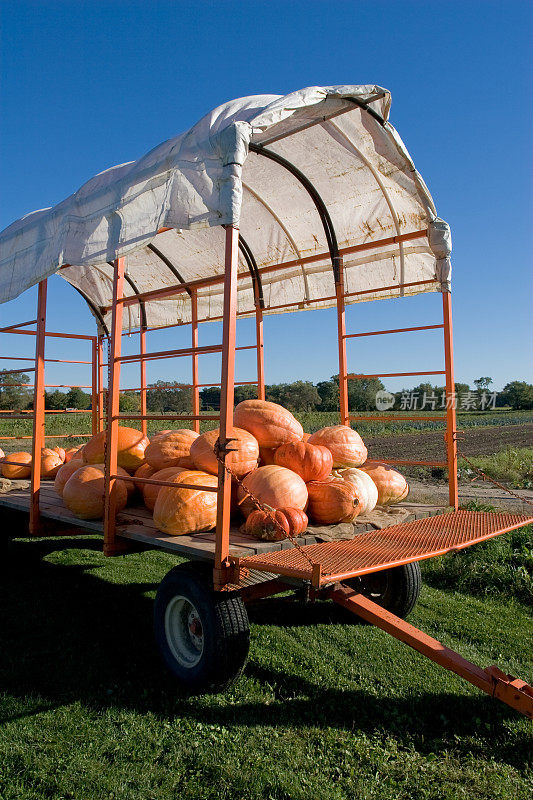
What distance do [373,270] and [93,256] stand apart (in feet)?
11.5

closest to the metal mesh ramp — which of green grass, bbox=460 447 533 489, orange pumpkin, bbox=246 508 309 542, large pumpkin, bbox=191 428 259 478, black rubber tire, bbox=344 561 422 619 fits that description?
orange pumpkin, bbox=246 508 309 542

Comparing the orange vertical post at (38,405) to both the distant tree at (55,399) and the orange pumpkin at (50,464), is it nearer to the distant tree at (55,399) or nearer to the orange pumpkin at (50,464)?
the orange pumpkin at (50,464)

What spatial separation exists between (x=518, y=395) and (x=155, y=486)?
95736mm

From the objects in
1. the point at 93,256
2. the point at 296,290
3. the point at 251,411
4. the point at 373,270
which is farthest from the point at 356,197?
the point at 93,256

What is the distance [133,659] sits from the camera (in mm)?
4352

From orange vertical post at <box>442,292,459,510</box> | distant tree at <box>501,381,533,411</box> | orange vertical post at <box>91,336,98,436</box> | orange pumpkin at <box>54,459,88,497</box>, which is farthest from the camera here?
distant tree at <box>501,381,533,411</box>

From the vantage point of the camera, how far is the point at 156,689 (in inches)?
154

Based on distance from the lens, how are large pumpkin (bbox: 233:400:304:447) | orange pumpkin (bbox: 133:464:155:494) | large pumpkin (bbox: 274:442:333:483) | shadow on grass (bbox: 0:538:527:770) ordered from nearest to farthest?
shadow on grass (bbox: 0:538:527:770) → large pumpkin (bbox: 274:442:333:483) → large pumpkin (bbox: 233:400:304:447) → orange pumpkin (bbox: 133:464:155:494)

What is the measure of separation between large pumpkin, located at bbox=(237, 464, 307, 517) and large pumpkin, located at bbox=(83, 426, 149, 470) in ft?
5.00

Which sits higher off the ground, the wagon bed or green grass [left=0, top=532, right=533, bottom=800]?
the wagon bed

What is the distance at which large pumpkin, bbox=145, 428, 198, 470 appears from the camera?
4980 mm

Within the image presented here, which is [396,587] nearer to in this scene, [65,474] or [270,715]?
[270,715]

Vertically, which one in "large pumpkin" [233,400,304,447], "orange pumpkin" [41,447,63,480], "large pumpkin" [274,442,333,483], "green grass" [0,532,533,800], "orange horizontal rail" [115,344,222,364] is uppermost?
"orange horizontal rail" [115,344,222,364]

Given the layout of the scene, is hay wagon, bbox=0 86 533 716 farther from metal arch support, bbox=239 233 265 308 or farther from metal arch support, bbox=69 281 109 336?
metal arch support, bbox=69 281 109 336
